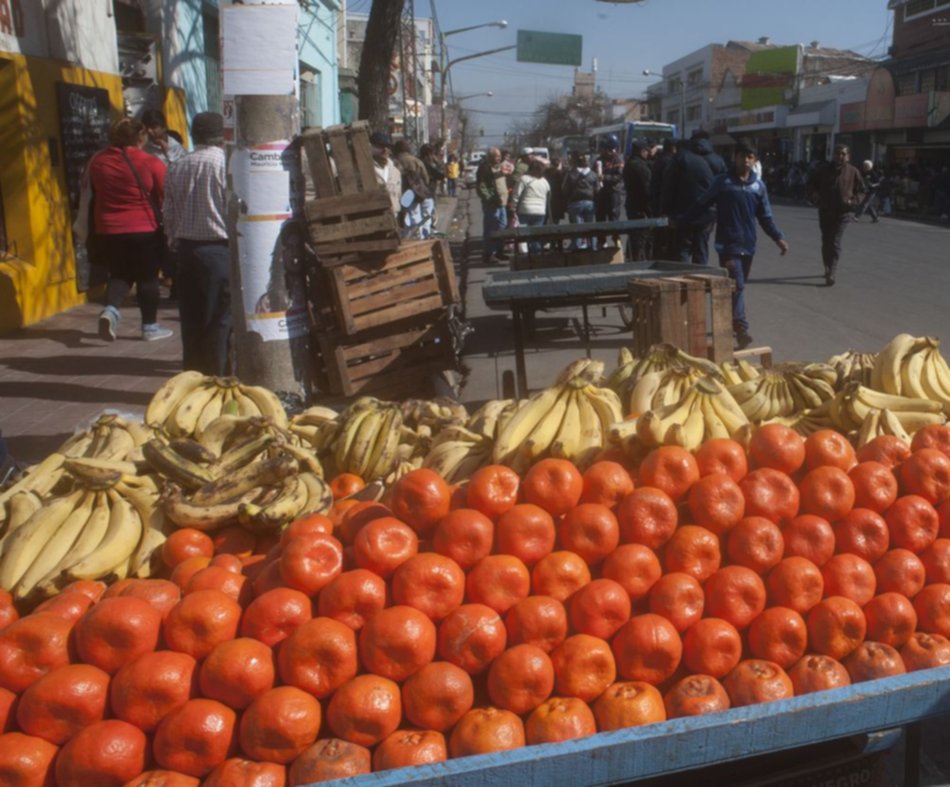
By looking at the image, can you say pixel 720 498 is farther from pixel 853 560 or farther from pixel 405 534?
pixel 405 534

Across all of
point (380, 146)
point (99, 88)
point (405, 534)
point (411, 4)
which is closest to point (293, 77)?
point (405, 534)

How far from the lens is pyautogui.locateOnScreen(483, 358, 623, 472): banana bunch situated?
3.18 meters

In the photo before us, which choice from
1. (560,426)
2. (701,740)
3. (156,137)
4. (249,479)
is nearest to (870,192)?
(156,137)

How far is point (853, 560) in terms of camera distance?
279 cm

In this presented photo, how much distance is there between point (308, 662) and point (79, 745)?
22.3 inches

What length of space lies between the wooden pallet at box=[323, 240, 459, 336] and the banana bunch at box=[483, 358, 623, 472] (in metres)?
3.73

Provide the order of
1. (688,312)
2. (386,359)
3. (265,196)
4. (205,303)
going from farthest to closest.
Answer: (386,359) → (205,303) → (688,312) → (265,196)

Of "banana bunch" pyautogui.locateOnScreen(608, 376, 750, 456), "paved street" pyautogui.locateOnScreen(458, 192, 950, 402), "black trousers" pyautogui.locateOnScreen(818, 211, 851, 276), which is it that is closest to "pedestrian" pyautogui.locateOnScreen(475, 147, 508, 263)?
"paved street" pyautogui.locateOnScreen(458, 192, 950, 402)

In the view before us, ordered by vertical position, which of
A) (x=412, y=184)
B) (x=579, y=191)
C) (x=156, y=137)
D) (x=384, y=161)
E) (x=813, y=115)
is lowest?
(x=579, y=191)

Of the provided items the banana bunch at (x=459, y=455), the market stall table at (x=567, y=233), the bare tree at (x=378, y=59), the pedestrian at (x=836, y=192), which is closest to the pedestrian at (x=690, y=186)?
the market stall table at (x=567, y=233)

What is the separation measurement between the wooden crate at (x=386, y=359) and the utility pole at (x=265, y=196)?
1.93 ft

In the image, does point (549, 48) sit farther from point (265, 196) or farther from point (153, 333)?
point (265, 196)

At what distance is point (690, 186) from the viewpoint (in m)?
11.0

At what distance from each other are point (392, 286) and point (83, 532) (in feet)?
14.9
